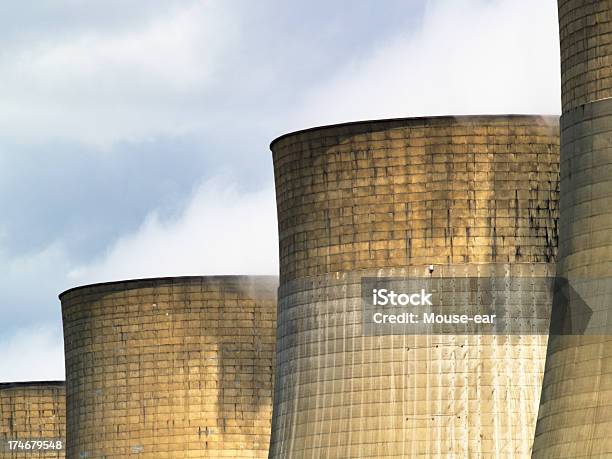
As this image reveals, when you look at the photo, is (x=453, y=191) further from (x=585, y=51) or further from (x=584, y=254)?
(x=584, y=254)

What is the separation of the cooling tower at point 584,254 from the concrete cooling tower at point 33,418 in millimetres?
31353

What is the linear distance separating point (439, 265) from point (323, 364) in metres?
2.39

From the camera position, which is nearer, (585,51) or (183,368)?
(585,51)

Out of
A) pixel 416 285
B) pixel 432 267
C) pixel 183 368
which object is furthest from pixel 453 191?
pixel 183 368

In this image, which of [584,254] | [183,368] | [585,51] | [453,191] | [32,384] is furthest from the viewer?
[32,384]

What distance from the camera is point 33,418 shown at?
2264 inches

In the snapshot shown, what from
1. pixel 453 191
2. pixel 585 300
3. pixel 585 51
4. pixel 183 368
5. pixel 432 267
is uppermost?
pixel 585 51

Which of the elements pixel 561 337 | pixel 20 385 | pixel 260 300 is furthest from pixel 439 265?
pixel 20 385

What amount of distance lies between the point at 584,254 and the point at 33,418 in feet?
109

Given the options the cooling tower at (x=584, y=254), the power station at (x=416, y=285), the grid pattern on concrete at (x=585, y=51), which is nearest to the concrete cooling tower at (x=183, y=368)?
the power station at (x=416, y=285)

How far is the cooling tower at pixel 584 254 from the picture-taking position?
2591cm

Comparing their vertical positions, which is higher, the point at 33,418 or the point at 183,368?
the point at 33,418

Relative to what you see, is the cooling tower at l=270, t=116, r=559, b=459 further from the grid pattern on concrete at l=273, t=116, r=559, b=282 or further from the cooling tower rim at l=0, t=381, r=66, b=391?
the cooling tower rim at l=0, t=381, r=66, b=391

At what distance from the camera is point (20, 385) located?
57219mm
